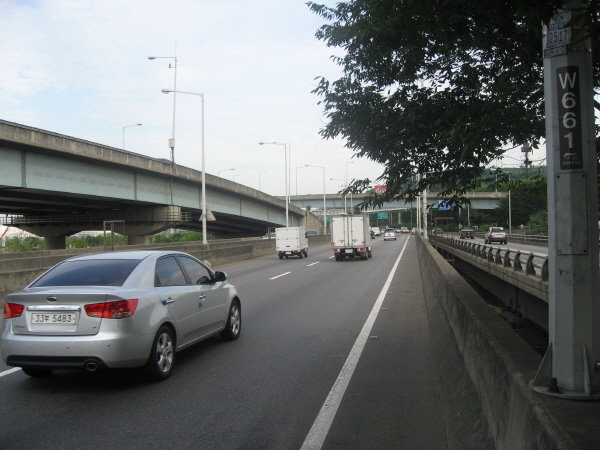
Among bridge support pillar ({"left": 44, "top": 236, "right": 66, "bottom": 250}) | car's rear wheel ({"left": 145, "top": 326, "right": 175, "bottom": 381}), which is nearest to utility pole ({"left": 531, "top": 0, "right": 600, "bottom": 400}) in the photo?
car's rear wheel ({"left": 145, "top": 326, "right": 175, "bottom": 381})

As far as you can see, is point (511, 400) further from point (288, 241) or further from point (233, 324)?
point (288, 241)

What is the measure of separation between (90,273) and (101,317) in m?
0.91

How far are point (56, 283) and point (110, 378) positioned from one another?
1336 mm

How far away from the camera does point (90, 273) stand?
6523mm

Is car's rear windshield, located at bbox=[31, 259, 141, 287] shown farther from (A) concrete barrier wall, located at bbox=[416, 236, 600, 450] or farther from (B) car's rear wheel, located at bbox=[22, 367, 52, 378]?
(A) concrete barrier wall, located at bbox=[416, 236, 600, 450]

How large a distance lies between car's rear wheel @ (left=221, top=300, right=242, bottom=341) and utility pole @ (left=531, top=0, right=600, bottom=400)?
599cm

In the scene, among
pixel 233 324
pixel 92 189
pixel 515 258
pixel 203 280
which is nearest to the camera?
pixel 203 280

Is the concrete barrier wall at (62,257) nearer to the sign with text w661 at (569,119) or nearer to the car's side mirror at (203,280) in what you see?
the car's side mirror at (203,280)

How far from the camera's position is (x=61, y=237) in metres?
46.8

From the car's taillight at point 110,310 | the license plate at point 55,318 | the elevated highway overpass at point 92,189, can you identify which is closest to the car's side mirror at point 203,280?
the car's taillight at point 110,310

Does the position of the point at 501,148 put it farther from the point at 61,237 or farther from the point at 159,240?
the point at 159,240

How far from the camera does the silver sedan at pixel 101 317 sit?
575cm

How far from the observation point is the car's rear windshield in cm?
634

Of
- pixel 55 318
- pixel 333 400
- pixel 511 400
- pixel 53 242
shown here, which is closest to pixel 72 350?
pixel 55 318
